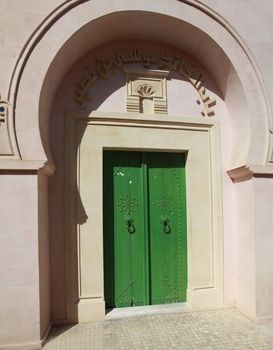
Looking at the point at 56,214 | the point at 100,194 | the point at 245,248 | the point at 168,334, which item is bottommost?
the point at 168,334

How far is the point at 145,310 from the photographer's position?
5.18 m

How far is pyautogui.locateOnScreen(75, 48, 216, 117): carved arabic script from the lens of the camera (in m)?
5.12

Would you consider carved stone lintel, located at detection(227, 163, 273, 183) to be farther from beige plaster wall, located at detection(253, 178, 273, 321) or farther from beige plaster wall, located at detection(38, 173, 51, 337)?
beige plaster wall, located at detection(38, 173, 51, 337)

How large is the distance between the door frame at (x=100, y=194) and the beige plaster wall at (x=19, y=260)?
80 centimetres

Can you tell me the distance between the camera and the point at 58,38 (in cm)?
444

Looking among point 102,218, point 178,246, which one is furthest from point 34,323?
point 178,246

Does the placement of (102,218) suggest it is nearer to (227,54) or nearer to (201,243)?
(201,243)

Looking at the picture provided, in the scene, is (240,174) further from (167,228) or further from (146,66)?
(146,66)

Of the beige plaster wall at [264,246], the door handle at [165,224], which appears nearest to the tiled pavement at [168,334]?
the beige plaster wall at [264,246]

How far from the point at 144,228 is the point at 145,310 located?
1.36 metres

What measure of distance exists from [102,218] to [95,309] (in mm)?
1446

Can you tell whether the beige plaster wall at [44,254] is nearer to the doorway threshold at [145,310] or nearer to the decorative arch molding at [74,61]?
the decorative arch molding at [74,61]

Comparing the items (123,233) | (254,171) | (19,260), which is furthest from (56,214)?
(254,171)

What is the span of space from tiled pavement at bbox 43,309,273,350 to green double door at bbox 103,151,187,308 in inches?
18.2
